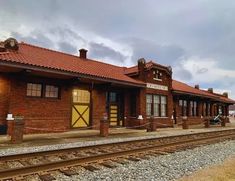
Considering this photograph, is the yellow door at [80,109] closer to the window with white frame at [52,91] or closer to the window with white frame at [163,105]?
the window with white frame at [52,91]

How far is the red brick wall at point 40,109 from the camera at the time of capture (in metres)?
13.8

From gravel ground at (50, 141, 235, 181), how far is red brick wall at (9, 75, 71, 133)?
27.7 feet

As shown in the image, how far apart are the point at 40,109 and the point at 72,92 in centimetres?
280

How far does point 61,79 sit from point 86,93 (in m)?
2.59

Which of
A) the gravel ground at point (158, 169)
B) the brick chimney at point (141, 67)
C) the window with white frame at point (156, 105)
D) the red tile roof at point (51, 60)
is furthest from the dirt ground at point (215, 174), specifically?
the brick chimney at point (141, 67)

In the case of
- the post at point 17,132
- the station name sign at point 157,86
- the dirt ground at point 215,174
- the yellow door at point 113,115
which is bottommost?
the dirt ground at point 215,174

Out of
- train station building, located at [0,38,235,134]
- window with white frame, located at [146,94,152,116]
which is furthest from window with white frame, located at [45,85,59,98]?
window with white frame, located at [146,94,152,116]

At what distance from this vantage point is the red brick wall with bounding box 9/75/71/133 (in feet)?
45.2

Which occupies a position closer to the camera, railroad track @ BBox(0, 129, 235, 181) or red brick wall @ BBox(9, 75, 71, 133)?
railroad track @ BBox(0, 129, 235, 181)

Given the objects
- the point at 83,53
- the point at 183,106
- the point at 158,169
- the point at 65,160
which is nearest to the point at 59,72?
the point at 83,53

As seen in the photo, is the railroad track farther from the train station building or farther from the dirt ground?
the train station building

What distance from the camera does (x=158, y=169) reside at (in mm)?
6766

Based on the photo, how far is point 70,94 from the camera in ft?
54.3

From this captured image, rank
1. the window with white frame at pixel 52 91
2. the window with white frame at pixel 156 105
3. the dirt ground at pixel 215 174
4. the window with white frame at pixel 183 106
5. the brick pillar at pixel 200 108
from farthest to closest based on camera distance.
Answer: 1. the brick pillar at pixel 200 108
2. the window with white frame at pixel 183 106
3. the window with white frame at pixel 156 105
4. the window with white frame at pixel 52 91
5. the dirt ground at pixel 215 174
